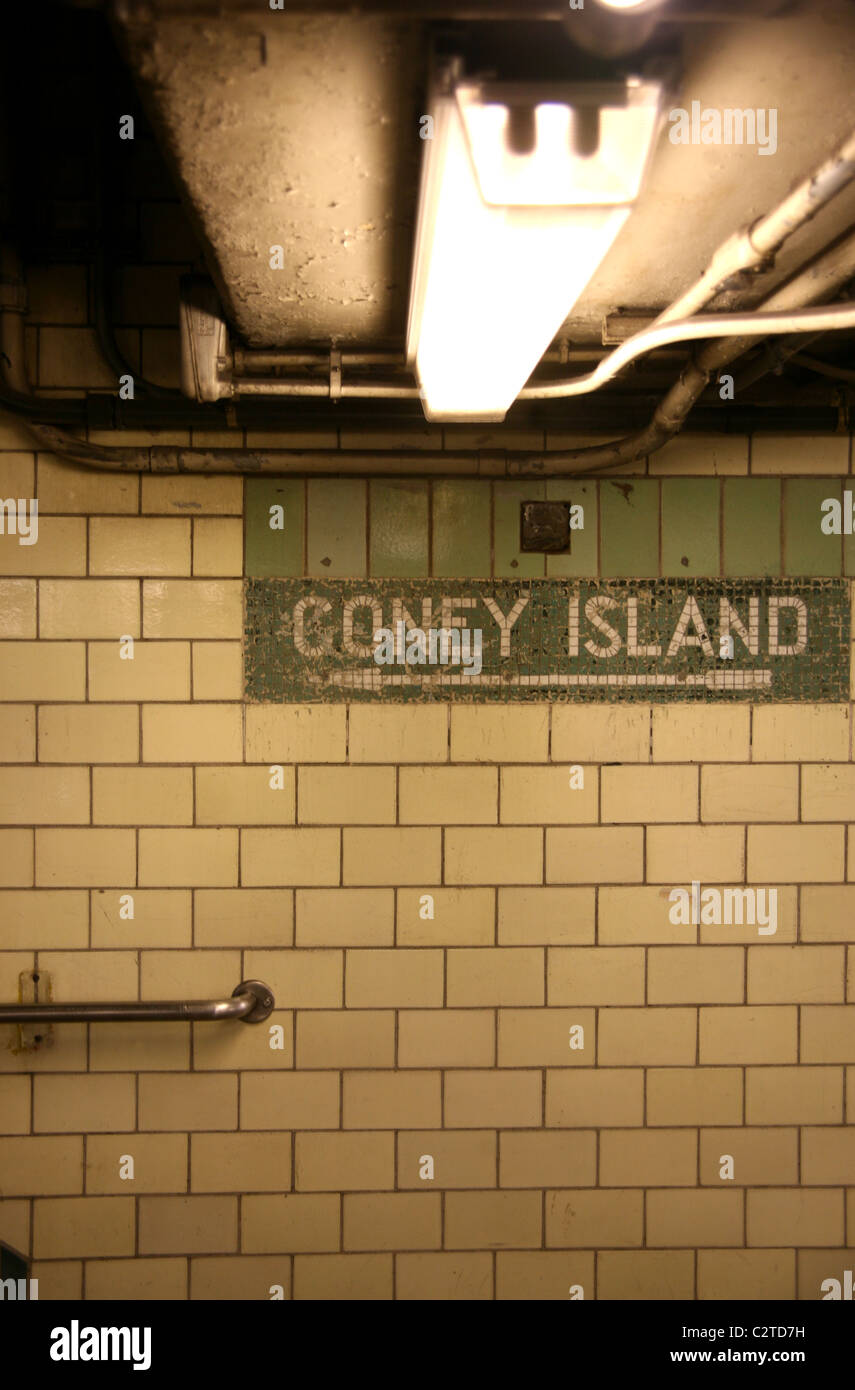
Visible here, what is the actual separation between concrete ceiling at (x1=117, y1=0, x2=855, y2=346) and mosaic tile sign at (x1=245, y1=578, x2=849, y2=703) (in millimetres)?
767

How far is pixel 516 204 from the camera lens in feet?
3.24

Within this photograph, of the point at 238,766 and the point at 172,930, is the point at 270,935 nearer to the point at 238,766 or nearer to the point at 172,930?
the point at 172,930

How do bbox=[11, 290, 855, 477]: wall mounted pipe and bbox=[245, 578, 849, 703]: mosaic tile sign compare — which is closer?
bbox=[11, 290, 855, 477]: wall mounted pipe

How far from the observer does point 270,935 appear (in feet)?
6.95

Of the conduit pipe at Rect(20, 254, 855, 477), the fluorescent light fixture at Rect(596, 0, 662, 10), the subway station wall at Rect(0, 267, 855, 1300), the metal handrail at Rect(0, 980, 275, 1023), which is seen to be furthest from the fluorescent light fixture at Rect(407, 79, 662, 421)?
the metal handrail at Rect(0, 980, 275, 1023)

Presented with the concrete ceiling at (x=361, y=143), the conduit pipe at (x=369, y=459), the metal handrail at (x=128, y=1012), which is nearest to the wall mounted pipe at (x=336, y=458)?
the conduit pipe at (x=369, y=459)

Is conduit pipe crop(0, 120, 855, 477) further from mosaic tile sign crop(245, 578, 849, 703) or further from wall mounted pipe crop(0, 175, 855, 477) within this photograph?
mosaic tile sign crop(245, 578, 849, 703)

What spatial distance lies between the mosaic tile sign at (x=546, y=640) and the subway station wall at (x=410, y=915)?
36 mm

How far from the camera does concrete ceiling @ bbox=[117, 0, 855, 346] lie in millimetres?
944

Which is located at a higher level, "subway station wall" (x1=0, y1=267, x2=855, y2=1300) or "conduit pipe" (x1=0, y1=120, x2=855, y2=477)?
"conduit pipe" (x1=0, y1=120, x2=855, y2=477)

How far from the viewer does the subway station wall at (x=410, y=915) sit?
6.89 feet

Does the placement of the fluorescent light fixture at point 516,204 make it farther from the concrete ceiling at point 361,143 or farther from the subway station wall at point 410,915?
the subway station wall at point 410,915

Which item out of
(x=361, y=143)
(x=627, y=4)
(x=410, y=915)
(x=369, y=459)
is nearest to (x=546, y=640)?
(x=369, y=459)
